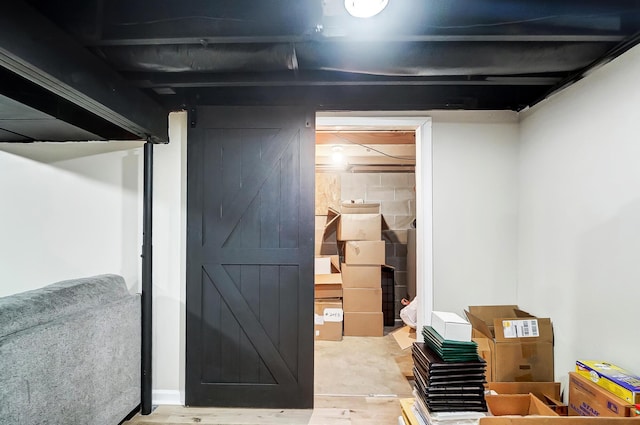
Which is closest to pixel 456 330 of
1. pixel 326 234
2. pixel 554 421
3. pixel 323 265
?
pixel 554 421

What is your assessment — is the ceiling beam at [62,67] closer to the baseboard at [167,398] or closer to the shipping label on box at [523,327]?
the baseboard at [167,398]

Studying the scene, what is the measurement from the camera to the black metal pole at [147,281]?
2.34 metres

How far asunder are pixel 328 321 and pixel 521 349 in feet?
6.91

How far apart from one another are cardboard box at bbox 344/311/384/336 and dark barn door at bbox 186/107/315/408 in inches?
65.0

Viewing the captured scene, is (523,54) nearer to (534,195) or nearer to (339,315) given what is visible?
(534,195)

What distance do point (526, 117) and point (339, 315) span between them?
8.58 ft

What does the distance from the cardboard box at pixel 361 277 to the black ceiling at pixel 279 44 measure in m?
2.51

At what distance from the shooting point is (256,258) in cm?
241

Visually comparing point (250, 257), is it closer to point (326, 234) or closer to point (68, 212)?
point (68, 212)

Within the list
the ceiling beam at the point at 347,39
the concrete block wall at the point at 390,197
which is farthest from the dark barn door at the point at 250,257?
the concrete block wall at the point at 390,197

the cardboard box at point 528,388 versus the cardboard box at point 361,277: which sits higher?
the cardboard box at point 361,277

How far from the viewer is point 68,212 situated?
101 inches

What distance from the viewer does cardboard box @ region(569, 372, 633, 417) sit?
144 centimetres

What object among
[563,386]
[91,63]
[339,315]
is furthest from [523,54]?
[339,315]
